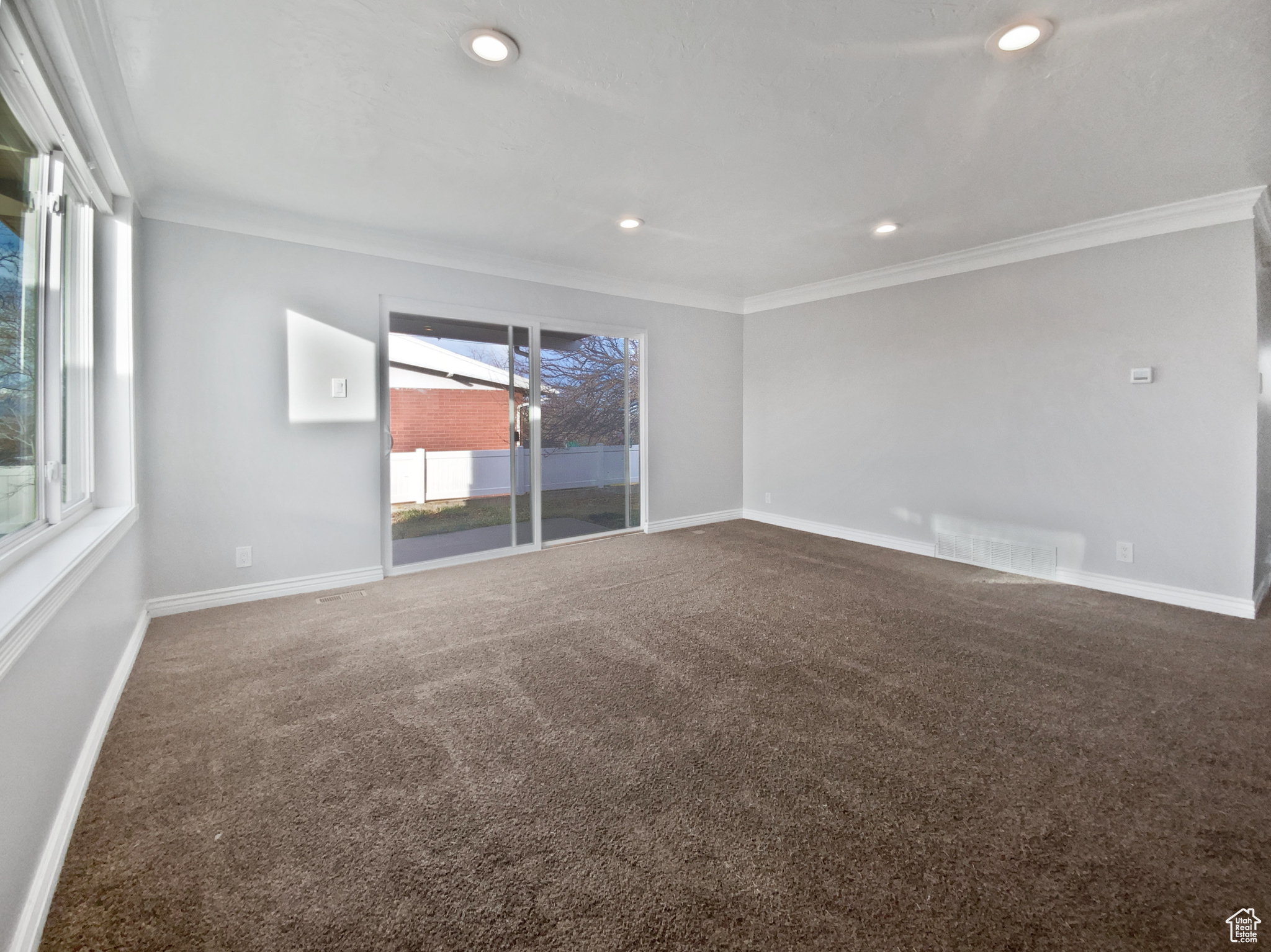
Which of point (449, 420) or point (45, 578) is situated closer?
point (45, 578)

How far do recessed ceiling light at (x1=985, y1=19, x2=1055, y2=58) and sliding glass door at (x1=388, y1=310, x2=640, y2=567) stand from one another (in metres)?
3.50

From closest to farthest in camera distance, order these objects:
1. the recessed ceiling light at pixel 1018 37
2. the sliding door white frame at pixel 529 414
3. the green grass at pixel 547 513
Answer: the recessed ceiling light at pixel 1018 37 < the sliding door white frame at pixel 529 414 < the green grass at pixel 547 513

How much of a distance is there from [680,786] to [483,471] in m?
4.92

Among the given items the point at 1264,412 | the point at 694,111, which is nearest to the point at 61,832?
the point at 694,111

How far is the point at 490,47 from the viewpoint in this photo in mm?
1973

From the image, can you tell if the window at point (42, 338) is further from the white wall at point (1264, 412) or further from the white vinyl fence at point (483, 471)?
the white wall at point (1264, 412)

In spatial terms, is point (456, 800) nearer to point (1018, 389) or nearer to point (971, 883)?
point (971, 883)

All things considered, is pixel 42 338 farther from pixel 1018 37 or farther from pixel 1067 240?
pixel 1067 240

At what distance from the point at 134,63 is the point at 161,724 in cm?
250

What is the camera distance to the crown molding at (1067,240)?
321cm

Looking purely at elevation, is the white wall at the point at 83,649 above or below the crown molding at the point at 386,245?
below

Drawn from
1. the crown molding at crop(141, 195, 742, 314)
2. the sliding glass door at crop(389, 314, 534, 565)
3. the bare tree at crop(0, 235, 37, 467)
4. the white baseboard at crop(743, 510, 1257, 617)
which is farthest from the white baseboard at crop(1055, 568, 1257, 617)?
the bare tree at crop(0, 235, 37, 467)

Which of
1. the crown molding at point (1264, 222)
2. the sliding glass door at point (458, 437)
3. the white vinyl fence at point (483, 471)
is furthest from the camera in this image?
the white vinyl fence at point (483, 471)

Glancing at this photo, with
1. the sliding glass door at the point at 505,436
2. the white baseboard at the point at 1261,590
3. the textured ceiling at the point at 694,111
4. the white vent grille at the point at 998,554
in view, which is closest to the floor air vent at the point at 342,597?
the sliding glass door at the point at 505,436
